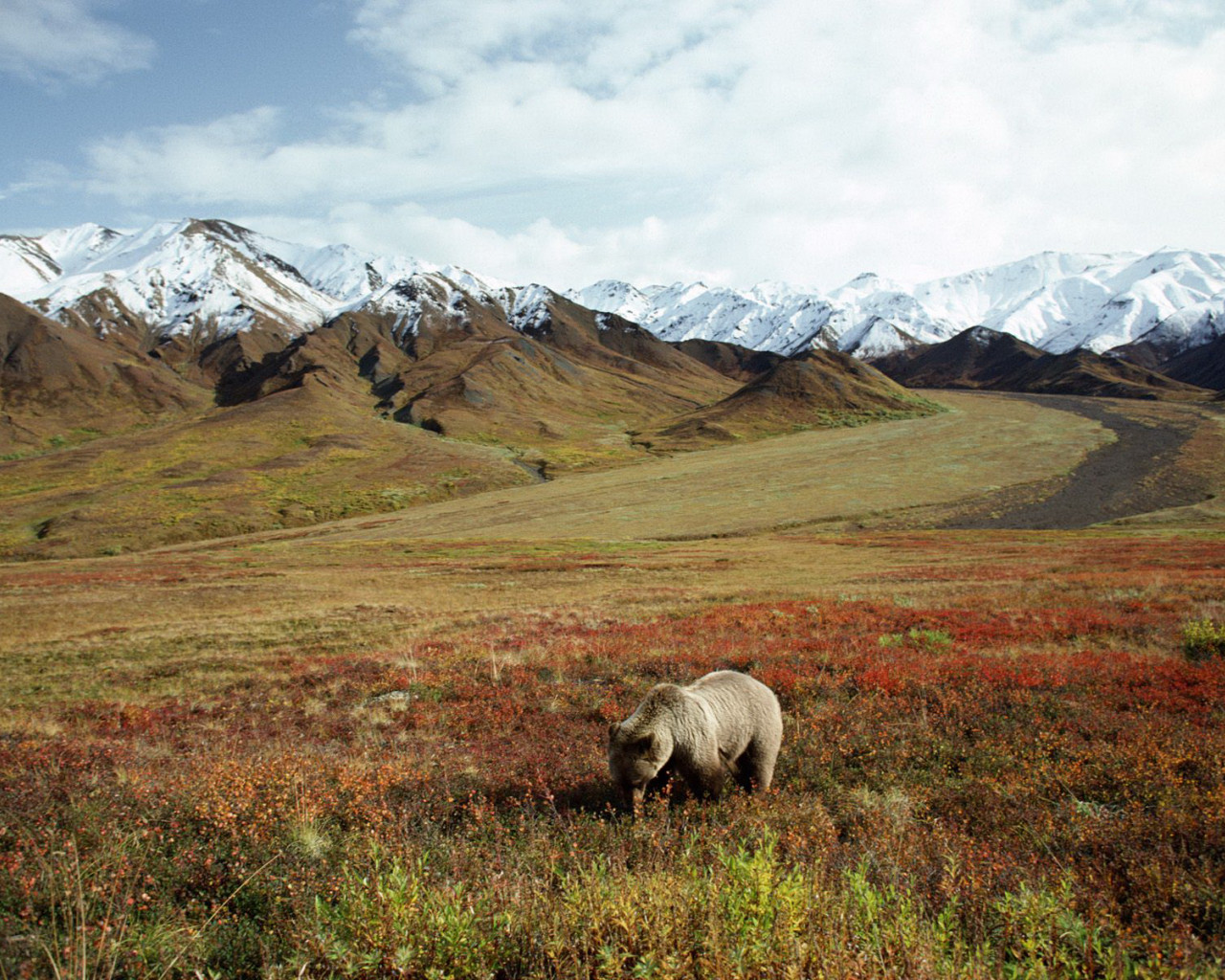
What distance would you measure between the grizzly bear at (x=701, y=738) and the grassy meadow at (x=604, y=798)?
15.1 inches

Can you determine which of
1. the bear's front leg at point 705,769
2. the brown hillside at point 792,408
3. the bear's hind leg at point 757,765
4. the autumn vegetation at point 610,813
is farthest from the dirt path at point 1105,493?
the bear's front leg at point 705,769

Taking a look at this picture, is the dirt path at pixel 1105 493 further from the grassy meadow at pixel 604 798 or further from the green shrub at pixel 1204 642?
the green shrub at pixel 1204 642

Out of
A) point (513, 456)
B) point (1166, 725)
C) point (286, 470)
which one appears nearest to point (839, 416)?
point (513, 456)

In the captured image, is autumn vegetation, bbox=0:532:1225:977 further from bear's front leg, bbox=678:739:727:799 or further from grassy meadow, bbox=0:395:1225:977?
bear's front leg, bbox=678:739:727:799

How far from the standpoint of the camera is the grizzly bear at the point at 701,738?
6.46 m

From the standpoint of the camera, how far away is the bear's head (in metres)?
6.41

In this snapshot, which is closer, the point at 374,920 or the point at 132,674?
the point at 374,920

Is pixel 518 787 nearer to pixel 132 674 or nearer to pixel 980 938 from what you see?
pixel 980 938

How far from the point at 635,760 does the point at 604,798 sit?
3.35ft

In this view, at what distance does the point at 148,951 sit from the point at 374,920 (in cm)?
141

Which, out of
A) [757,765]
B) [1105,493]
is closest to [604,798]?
[757,765]

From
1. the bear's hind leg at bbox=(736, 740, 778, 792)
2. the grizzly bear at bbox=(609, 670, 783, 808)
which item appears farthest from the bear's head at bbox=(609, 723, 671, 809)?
the bear's hind leg at bbox=(736, 740, 778, 792)

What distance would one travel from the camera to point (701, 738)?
6.78 m

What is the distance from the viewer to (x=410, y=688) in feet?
42.3
